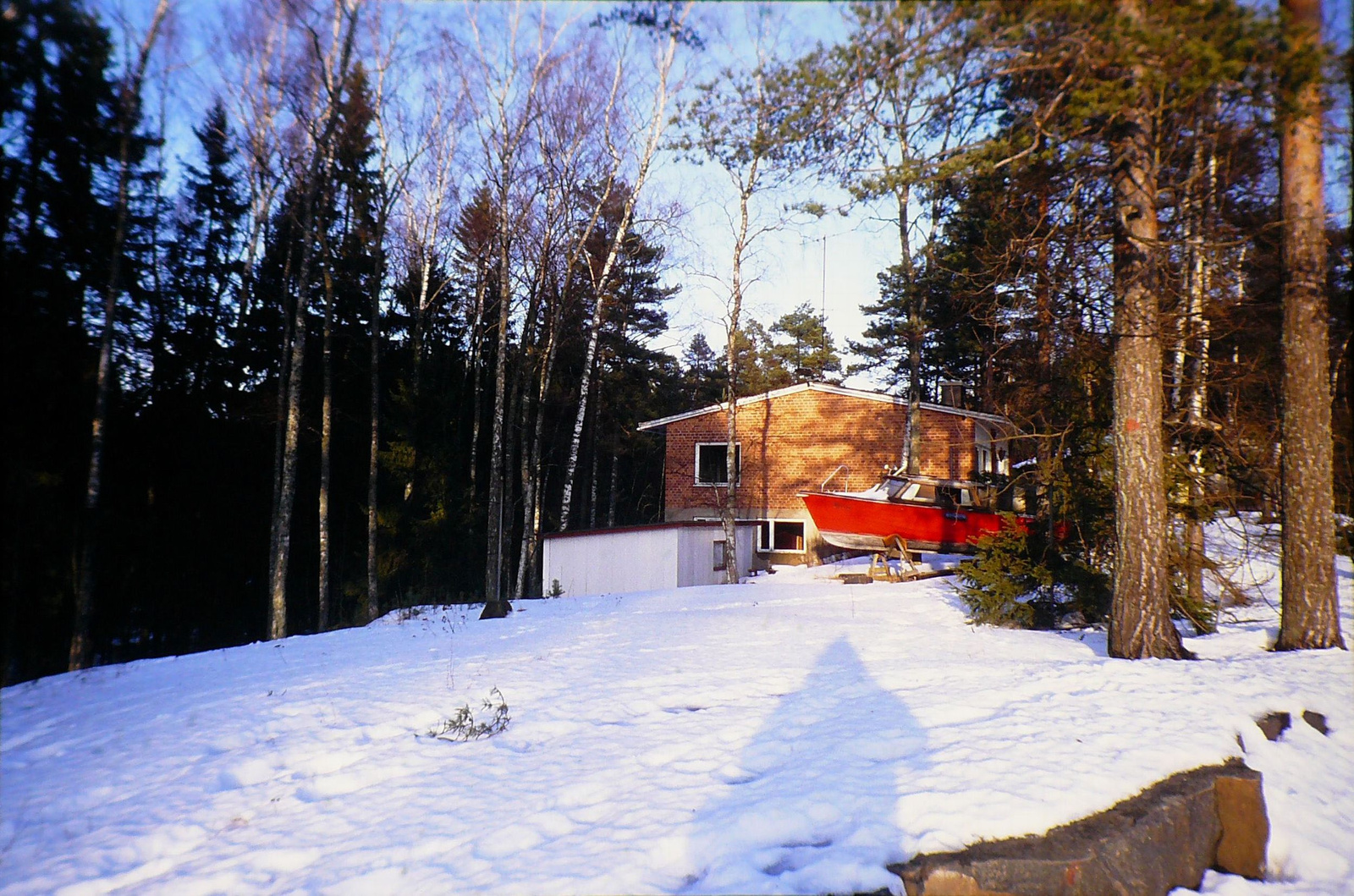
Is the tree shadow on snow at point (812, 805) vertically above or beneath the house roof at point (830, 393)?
beneath

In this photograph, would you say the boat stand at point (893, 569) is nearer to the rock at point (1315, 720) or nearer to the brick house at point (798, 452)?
the brick house at point (798, 452)

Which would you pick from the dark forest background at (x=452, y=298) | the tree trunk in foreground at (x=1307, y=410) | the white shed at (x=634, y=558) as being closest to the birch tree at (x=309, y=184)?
the dark forest background at (x=452, y=298)

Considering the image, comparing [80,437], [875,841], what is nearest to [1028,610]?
A: [875,841]

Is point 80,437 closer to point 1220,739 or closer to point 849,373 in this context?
point 1220,739

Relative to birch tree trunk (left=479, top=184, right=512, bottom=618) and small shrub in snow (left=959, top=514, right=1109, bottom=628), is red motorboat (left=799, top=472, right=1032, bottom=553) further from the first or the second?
small shrub in snow (left=959, top=514, right=1109, bottom=628)

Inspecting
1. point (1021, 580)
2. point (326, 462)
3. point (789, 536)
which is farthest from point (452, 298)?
point (1021, 580)

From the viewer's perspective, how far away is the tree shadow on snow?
293 cm

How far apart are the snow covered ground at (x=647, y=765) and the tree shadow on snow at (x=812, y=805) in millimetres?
15

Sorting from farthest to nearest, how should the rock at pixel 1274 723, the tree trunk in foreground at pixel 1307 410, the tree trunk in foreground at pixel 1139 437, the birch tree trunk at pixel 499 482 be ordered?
the birch tree trunk at pixel 499 482, the tree trunk in foreground at pixel 1307 410, the tree trunk in foreground at pixel 1139 437, the rock at pixel 1274 723

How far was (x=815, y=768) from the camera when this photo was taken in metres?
3.98

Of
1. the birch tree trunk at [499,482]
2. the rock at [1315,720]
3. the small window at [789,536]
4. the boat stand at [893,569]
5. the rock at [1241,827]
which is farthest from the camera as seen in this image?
the small window at [789,536]

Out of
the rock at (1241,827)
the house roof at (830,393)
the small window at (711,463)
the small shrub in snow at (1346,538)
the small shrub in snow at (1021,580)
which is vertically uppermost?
the house roof at (830,393)

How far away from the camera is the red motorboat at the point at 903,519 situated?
16719mm

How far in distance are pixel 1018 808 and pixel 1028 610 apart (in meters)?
6.44
